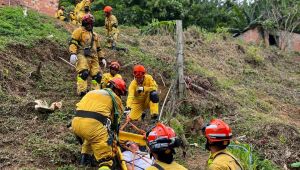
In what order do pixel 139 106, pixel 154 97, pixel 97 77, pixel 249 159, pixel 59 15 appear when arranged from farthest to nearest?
pixel 59 15
pixel 97 77
pixel 139 106
pixel 154 97
pixel 249 159

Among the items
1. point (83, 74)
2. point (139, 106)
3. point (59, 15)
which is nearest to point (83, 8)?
point (59, 15)

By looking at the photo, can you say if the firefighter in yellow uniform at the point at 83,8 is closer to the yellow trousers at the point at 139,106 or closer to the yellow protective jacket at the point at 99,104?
the yellow trousers at the point at 139,106

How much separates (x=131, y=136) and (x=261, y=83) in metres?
9.63

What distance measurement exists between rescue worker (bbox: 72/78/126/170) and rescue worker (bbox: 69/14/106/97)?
2.82 meters

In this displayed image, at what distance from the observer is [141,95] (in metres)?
8.79

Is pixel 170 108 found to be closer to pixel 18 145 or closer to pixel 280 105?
pixel 18 145

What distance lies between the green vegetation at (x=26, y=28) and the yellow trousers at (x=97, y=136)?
5511 mm

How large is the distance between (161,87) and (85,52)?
3.35 metres

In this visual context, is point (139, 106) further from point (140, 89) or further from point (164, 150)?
point (164, 150)

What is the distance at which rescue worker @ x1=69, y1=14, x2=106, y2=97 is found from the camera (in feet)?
29.8

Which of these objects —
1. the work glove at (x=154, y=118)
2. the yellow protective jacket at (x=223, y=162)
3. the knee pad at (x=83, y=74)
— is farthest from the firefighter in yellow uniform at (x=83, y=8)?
the yellow protective jacket at (x=223, y=162)

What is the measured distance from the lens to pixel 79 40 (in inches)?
363

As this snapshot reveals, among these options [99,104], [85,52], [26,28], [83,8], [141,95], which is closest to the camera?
[99,104]

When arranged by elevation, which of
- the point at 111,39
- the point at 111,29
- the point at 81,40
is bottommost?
the point at 111,39
